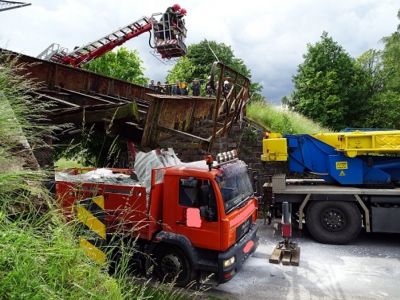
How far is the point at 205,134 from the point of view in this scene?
436 inches

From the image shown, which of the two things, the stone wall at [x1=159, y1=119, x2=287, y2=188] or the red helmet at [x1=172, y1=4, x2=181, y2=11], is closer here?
the stone wall at [x1=159, y1=119, x2=287, y2=188]

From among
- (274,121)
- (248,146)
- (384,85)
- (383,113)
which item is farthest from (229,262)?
(384,85)

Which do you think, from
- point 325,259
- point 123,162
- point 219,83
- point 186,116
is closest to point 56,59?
point 123,162

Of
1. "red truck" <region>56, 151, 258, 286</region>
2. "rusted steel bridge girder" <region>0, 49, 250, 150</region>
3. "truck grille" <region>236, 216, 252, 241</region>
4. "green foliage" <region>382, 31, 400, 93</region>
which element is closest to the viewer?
"red truck" <region>56, 151, 258, 286</region>

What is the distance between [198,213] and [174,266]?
36.0 inches

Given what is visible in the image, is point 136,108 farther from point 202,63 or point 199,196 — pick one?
point 202,63

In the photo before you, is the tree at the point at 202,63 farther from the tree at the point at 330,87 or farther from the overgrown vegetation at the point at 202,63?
the tree at the point at 330,87

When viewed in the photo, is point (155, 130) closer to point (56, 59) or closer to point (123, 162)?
point (123, 162)

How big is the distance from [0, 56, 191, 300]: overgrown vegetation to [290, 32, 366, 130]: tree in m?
24.0

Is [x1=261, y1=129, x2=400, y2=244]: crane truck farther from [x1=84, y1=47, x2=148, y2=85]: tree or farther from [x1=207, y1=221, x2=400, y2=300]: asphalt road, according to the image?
[x1=84, y1=47, x2=148, y2=85]: tree

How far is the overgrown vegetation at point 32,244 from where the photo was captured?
1904mm

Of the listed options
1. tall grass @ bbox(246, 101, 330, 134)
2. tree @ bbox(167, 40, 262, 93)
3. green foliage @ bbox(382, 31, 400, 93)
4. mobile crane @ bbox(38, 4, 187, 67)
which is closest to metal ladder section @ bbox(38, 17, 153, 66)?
mobile crane @ bbox(38, 4, 187, 67)

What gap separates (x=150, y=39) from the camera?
1855cm

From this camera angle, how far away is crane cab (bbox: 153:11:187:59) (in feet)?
59.9
